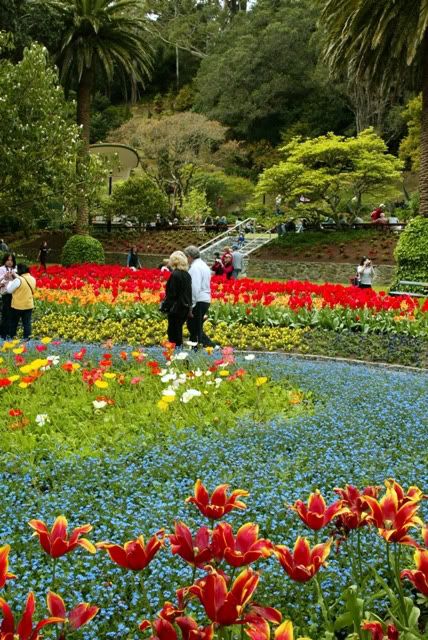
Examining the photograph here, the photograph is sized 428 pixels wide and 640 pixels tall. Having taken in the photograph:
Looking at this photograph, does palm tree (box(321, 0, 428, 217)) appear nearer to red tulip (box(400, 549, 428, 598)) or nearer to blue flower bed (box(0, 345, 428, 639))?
blue flower bed (box(0, 345, 428, 639))

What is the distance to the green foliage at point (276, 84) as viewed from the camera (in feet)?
155

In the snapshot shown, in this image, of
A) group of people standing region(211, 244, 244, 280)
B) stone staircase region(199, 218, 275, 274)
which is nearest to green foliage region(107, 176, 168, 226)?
stone staircase region(199, 218, 275, 274)

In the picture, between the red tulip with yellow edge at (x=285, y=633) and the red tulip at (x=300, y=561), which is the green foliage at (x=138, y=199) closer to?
the red tulip at (x=300, y=561)

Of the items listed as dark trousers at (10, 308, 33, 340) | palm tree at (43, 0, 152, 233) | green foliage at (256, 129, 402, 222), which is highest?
palm tree at (43, 0, 152, 233)

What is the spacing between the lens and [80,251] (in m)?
27.4

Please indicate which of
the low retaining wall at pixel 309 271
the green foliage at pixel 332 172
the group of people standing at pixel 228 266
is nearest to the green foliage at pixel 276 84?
the green foliage at pixel 332 172

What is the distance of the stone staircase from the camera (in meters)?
32.5

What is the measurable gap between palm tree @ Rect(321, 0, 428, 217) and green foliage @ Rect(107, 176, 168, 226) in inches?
740

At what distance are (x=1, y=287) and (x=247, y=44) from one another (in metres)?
42.5

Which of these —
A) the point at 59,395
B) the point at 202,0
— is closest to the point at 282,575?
the point at 59,395

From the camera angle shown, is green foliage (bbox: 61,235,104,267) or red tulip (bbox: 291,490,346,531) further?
green foliage (bbox: 61,235,104,267)

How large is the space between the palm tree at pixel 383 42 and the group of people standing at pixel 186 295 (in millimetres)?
11088

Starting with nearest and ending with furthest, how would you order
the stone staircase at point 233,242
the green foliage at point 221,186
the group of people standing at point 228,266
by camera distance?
the group of people standing at point 228,266 < the stone staircase at point 233,242 < the green foliage at point 221,186

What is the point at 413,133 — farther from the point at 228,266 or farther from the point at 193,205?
the point at 228,266
